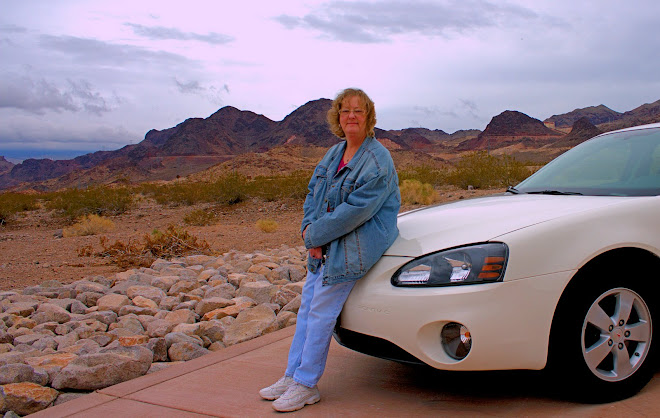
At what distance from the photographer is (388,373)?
420 centimetres

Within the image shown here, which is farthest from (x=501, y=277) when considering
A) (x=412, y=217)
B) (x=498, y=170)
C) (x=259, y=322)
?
(x=498, y=170)

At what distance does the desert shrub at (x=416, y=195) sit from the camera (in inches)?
737

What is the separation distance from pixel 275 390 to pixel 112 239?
441 inches

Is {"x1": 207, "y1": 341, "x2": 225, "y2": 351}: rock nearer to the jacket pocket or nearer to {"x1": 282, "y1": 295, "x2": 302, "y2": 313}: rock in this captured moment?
{"x1": 282, "y1": 295, "x2": 302, "y2": 313}: rock

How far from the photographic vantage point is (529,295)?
3.22 meters

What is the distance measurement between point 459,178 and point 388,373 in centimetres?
1988

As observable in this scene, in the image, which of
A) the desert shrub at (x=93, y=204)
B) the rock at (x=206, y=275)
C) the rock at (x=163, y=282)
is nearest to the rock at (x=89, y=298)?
the rock at (x=163, y=282)

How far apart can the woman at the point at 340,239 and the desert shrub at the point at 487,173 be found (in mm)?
18663

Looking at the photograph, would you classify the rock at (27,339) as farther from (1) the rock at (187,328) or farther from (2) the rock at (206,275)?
(2) the rock at (206,275)

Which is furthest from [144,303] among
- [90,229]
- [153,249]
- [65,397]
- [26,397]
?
[90,229]

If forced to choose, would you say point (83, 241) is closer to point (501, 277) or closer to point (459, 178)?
point (501, 277)

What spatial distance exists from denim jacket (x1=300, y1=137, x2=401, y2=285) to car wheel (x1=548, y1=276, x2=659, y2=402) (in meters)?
1.06

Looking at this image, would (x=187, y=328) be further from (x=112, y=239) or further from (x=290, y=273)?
(x=112, y=239)

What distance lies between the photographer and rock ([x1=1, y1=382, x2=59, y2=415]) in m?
3.95
